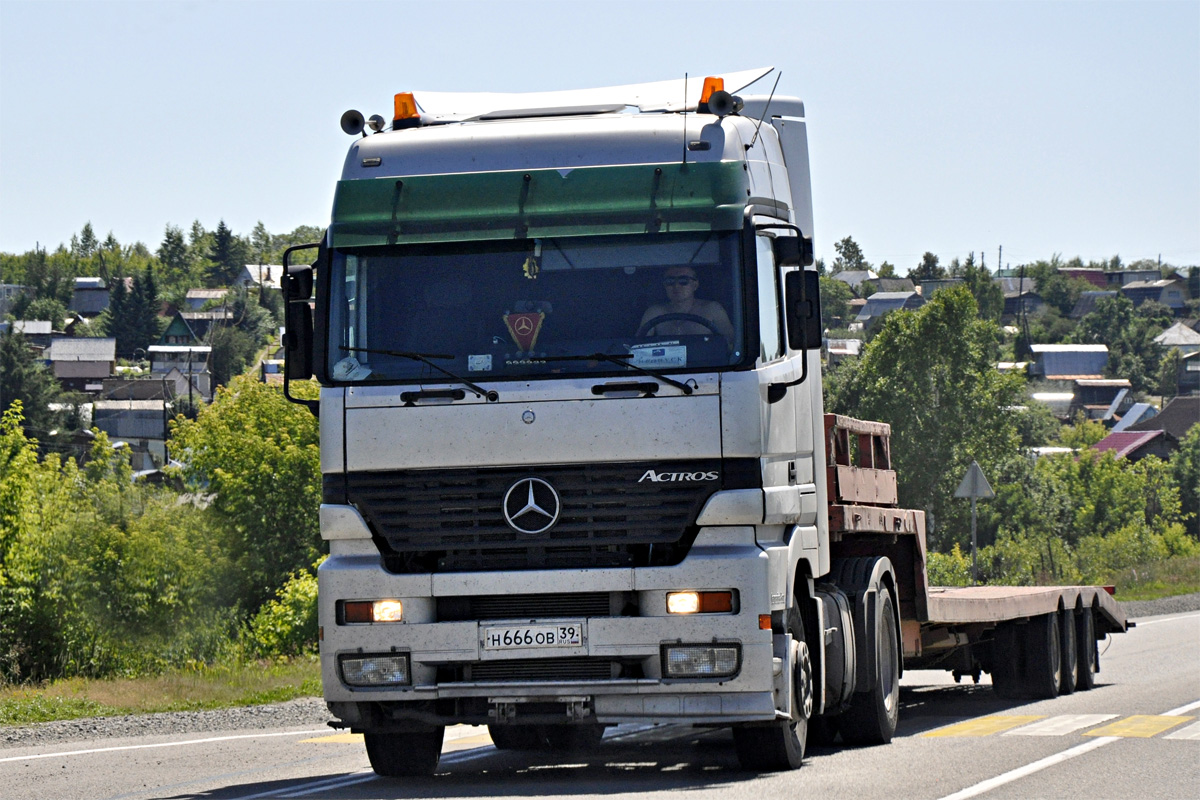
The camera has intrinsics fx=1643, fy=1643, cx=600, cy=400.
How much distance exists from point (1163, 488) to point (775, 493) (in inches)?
3983

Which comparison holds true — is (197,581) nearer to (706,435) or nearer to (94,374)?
(706,435)

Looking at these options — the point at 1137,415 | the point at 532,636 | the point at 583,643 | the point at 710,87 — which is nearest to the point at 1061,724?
the point at 583,643

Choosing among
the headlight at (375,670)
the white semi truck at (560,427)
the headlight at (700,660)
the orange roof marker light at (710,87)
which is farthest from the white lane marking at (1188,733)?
the headlight at (375,670)

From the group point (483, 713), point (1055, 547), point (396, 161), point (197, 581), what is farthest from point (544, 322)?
point (1055, 547)

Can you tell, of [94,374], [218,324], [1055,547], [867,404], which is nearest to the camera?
[867,404]

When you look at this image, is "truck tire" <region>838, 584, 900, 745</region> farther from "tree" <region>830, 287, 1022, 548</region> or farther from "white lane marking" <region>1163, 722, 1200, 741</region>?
"tree" <region>830, 287, 1022, 548</region>

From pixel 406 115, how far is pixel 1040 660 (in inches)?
339

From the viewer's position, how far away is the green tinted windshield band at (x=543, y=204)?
8773 mm

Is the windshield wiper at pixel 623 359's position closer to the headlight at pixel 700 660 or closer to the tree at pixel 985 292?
the headlight at pixel 700 660

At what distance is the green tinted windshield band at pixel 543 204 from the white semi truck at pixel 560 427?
0.04 ft

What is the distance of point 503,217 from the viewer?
8.88 metres

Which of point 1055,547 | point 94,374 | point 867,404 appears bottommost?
point 1055,547

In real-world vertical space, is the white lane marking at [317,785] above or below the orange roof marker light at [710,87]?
below

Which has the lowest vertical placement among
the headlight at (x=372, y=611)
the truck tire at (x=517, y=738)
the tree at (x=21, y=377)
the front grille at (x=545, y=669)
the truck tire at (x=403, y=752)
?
the truck tire at (x=517, y=738)
